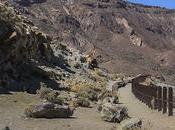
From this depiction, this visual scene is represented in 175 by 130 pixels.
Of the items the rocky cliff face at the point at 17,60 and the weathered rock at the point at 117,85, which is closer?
the rocky cliff face at the point at 17,60

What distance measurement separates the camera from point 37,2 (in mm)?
195625

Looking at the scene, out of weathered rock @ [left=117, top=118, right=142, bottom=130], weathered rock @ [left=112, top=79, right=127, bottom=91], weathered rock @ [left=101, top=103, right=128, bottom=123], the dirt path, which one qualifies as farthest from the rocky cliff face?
weathered rock @ [left=112, top=79, right=127, bottom=91]

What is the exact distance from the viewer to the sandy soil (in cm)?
1664

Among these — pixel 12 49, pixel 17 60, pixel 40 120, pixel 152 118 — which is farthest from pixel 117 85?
pixel 40 120

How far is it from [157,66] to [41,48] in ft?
443

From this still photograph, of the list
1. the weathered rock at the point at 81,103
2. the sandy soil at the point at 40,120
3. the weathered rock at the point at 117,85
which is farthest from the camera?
the weathered rock at the point at 117,85

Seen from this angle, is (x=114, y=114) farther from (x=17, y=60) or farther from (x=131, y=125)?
(x=17, y=60)

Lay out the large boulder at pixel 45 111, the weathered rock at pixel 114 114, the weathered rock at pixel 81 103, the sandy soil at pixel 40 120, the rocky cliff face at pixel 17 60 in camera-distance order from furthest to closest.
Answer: the rocky cliff face at pixel 17 60
the weathered rock at pixel 81 103
the weathered rock at pixel 114 114
the large boulder at pixel 45 111
the sandy soil at pixel 40 120

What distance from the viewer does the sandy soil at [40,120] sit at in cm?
1664

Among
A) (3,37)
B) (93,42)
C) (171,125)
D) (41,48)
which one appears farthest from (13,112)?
(93,42)

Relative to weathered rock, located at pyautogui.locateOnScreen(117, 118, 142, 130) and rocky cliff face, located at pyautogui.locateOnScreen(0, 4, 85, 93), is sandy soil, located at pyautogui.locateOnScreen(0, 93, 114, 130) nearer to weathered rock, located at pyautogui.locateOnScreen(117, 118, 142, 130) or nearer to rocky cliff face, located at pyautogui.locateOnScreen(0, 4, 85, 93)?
weathered rock, located at pyautogui.locateOnScreen(117, 118, 142, 130)

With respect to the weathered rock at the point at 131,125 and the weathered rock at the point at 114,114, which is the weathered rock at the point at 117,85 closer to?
the weathered rock at the point at 114,114

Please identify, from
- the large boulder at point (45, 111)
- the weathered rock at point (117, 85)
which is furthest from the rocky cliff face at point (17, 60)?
the weathered rock at point (117, 85)

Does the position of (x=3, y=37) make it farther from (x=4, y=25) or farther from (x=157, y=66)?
(x=157, y=66)
